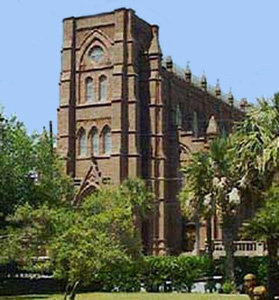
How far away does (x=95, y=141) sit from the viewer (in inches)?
2749

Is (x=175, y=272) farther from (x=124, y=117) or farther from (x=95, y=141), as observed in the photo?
(x=95, y=141)

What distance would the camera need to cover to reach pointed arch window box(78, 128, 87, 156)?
70.0m

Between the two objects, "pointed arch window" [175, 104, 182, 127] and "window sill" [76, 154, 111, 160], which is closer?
"window sill" [76, 154, 111, 160]

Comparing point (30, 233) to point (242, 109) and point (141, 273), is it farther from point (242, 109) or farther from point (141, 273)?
point (242, 109)

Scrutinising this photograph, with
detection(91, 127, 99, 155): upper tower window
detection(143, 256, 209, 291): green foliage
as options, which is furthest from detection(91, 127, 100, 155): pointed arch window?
detection(143, 256, 209, 291): green foliage

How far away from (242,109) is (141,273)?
179ft

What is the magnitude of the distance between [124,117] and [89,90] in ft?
18.9

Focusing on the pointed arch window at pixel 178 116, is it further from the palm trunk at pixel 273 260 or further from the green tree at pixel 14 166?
the palm trunk at pixel 273 260

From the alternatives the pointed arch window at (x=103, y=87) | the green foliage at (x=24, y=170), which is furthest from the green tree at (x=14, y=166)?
the pointed arch window at (x=103, y=87)

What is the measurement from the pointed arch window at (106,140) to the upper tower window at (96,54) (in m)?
6.78

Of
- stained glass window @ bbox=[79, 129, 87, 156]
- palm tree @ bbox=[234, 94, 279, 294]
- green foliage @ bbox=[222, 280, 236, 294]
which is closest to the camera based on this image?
palm tree @ bbox=[234, 94, 279, 294]

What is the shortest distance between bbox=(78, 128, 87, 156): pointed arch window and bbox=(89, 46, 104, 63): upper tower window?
6.82 metres

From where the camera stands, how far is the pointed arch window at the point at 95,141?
227ft

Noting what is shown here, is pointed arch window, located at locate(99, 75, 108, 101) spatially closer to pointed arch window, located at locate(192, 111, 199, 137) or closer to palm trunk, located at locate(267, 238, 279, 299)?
pointed arch window, located at locate(192, 111, 199, 137)
